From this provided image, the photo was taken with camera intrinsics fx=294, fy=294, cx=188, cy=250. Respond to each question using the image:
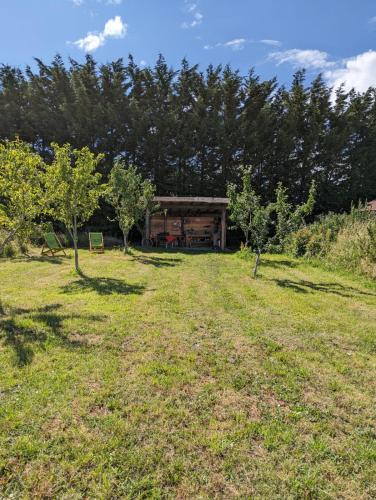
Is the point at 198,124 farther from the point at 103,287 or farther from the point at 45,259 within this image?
the point at 103,287

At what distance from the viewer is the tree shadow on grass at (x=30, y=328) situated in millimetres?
3949

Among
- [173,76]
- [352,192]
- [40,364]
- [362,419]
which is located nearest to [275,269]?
[362,419]

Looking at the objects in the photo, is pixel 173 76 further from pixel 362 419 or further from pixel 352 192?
pixel 362 419

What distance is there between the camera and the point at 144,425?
104 inches

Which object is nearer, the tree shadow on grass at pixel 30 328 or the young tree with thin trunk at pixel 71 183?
the tree shadow on grass at pixel 30 328

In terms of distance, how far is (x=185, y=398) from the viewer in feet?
9.93

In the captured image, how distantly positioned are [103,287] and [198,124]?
59.9 feet

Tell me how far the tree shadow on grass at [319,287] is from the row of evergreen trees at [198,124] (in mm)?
15063

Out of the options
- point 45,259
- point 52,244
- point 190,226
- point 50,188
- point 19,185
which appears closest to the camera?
point 19,185

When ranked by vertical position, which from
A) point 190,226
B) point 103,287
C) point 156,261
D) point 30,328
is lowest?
point 30,328

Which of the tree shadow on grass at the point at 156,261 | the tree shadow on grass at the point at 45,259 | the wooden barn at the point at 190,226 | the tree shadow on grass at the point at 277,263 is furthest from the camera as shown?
the wooden barn at the point at 190,226

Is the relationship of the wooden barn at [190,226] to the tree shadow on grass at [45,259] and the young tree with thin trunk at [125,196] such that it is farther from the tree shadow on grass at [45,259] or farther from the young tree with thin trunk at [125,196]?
the tree shadow on grass at [45,259]

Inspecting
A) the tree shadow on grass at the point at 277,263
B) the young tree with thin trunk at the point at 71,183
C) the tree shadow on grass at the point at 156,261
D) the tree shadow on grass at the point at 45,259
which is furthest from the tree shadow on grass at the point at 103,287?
the tree shadow on grass at the point at 277,263

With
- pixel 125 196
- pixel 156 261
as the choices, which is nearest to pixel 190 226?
pixel 125 196
